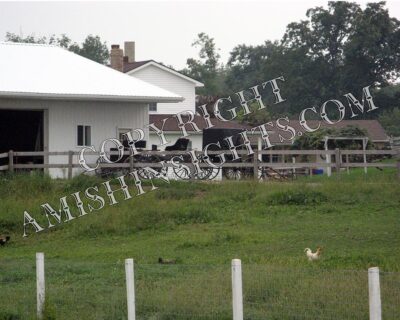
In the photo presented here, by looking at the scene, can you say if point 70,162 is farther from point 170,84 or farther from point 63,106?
point 170,84

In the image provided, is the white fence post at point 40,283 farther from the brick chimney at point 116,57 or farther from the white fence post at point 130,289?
the brick chimney at point 116,57

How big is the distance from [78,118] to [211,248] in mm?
14129

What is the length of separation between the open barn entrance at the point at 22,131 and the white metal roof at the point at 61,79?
1.41 m

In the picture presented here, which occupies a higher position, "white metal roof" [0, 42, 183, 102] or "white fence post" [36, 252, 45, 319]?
"white metal roof" [0, 42, 183, 102]

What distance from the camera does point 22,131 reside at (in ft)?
110

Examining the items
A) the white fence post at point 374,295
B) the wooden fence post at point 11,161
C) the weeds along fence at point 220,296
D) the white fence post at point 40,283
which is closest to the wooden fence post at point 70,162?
the wooden fence post at point 11,161

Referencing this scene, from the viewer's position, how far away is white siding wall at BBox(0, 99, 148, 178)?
31.8m

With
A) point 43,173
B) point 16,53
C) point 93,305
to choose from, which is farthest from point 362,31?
point 93,305

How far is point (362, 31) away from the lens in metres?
67.1

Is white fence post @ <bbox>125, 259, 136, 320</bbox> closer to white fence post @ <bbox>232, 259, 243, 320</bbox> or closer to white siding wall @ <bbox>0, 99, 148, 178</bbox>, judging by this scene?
white fence post @ <bbox>232, 259, 243, 320</bbox>

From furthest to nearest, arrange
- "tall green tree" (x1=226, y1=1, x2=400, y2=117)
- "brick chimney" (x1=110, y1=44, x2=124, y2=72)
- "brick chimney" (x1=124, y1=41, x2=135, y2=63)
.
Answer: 1. "tall green tree" (x1=226, y1=1, x2=400, y2=117)
2. "brick chimney" (x1=124, y1=41, x2=135, y2=63)
3. "brick chimney" (x1=110, y1=44, x2=124, y2=72)

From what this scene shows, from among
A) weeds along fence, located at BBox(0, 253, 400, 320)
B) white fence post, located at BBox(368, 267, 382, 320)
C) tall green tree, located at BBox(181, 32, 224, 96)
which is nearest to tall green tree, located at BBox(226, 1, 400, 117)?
tall green tree, located at BBox(181, 32, 224, 96)

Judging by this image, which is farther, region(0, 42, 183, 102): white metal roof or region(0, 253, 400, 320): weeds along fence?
region(0, 42, 183, 102): white metal roof

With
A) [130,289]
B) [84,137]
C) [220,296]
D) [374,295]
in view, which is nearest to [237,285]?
[220,296]
